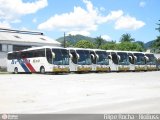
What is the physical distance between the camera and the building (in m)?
62.2

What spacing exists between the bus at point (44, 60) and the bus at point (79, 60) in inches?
45.0

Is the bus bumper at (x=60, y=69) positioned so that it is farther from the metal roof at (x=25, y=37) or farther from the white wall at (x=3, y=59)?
the metal roof at (x=25, y=37)

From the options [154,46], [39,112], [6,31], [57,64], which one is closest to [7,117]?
[39,112]

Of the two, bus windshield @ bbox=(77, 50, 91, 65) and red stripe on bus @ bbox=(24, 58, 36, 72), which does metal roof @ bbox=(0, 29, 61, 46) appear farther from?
bus windshield @ bbox=(77, 50, 91, 65)

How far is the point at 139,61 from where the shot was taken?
167 feet

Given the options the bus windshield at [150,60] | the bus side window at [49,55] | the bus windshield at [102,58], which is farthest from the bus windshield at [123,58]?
the bus side window at [49,55]

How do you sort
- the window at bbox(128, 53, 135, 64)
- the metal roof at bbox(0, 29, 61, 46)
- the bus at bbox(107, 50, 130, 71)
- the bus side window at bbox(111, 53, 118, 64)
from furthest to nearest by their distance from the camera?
the metal roof at bbox(0, 29, 61, 46), the window at bbox(128, 53, 135, 64), the bus side window at bbox(111, 53, 118, 64), the bus at bbox(107, 50, 130, 71)

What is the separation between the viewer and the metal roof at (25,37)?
65875 millimetres

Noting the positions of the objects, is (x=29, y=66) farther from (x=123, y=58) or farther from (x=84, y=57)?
(x=123, y=58)

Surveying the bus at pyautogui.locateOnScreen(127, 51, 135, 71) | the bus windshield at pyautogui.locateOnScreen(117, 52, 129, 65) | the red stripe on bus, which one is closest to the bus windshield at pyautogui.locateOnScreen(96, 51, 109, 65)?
the bus windshield at pyautogui.locateOnScreen(117, 52, 129, 65)

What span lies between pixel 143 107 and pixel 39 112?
338 cm

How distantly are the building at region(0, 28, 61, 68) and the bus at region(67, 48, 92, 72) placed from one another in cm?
2185

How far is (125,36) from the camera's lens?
131 meters

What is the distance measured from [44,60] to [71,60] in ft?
10.1
